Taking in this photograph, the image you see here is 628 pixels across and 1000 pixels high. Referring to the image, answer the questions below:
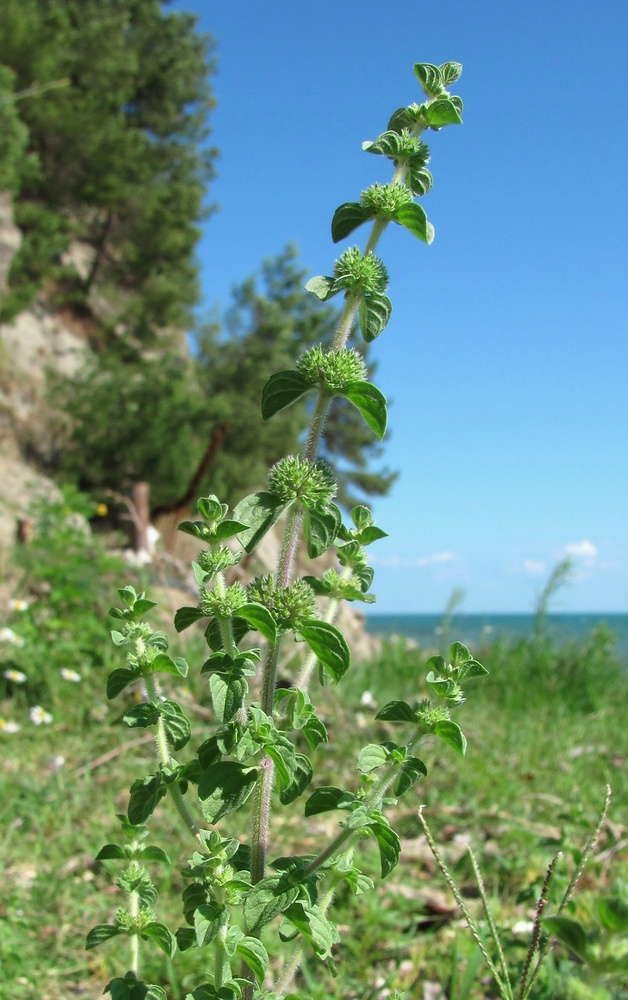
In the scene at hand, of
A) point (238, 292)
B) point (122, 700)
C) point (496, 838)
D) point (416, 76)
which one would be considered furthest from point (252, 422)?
point (416, 76)

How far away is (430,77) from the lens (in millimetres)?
998

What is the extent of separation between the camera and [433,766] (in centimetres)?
282

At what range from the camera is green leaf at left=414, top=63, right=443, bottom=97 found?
1.00m

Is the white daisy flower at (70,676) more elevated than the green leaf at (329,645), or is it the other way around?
the green leaf at (329,645)

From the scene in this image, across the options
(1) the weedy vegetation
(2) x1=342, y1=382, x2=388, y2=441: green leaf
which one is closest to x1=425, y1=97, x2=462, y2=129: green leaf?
(1) the weedy vegetation

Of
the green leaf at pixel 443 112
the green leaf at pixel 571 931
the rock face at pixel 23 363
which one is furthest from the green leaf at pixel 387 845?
the rock face at pixel 23 363

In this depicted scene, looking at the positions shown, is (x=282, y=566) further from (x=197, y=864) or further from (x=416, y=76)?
(x=416, y=76)

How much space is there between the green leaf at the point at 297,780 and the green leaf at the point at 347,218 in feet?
2.16

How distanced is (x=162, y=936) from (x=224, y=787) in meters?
0.24

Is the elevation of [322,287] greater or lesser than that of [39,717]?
greater

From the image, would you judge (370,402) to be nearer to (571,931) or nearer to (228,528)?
(228,528)

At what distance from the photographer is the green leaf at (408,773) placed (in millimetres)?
915

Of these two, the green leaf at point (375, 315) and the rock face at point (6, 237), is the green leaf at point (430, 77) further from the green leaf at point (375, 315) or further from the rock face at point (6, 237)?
the rock face at point (6, 237)

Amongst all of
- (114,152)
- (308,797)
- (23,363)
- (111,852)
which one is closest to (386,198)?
(111,852)
